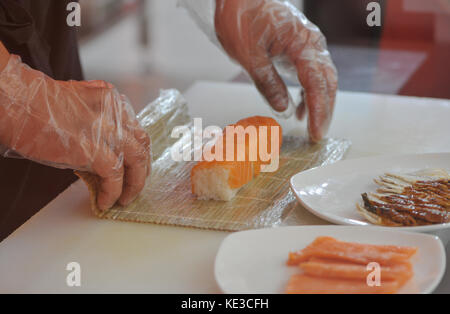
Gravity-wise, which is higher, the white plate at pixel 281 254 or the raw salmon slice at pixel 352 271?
the raw salmon slice at pixel 352 271

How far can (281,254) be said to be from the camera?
0.93m

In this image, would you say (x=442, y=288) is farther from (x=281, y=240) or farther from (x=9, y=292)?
(x=9, y=292)

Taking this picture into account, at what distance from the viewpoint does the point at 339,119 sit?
1641mm

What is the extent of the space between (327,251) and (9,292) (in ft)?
1.67

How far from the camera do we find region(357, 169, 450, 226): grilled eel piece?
3.22 ft

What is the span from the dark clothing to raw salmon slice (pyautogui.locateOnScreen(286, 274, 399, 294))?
0.80 meters

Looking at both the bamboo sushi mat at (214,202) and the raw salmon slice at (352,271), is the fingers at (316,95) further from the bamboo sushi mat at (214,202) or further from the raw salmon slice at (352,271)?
the raw salmon slice at (352,271)

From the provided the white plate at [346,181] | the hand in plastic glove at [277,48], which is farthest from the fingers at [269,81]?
the white plate at [346,181]

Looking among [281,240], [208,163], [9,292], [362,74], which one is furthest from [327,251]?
[362,74]

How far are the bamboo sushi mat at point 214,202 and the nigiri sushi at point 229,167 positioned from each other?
0.02 metres

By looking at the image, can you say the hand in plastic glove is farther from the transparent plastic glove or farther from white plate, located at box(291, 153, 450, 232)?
the transparent plastic glove

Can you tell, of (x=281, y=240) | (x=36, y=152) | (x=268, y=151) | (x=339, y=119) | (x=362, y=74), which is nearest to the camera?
(x=281, y=240)

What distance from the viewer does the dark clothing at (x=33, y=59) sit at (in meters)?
1.29

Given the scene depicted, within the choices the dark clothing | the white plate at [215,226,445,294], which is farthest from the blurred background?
the white plate at [215,226,445,294]
